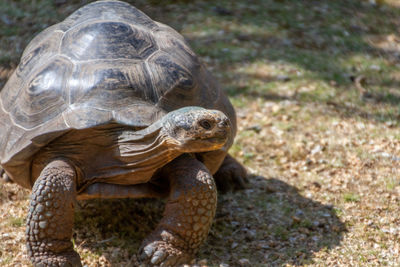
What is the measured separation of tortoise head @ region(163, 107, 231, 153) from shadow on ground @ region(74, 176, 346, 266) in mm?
781

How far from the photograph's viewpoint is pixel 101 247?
3115mm

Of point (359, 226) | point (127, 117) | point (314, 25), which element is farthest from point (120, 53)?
point (314, 25)

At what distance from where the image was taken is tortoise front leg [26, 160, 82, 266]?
8.87 ft

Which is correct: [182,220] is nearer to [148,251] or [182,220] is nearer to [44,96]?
[148,251]

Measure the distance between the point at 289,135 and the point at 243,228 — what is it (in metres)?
1.48

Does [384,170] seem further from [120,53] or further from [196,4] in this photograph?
[196,4]

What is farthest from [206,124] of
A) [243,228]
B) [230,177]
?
[230,177]

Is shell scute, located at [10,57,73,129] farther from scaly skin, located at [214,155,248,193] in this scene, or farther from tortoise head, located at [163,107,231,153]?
scaly skin, located at [214,155,248,193]

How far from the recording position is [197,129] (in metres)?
2.64

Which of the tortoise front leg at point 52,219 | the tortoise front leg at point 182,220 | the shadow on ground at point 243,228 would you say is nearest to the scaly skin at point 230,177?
the shadow on ground at point 243,228

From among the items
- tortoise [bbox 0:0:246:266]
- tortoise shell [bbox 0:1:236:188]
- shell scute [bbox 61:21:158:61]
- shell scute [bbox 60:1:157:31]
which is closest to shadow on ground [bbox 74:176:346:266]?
tortoise [bbox 0:0:246:266]

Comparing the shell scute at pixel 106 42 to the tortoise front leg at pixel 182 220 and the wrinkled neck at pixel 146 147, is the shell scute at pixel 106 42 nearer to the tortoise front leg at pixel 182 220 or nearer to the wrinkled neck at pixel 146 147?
the wrinkled neck at pixel 146 147

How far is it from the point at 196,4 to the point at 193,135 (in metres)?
5.47

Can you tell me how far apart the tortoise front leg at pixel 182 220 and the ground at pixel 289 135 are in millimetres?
196
